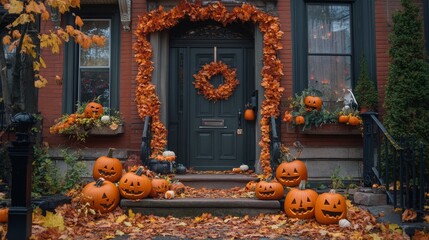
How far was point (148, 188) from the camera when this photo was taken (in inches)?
247

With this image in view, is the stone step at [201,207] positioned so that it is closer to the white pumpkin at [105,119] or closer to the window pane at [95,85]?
the white pumpkin at [105,119]

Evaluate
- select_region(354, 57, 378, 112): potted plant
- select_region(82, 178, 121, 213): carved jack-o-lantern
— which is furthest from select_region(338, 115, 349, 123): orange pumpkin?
select_region(82, 178, 121, 213): carved jack-o-lantern

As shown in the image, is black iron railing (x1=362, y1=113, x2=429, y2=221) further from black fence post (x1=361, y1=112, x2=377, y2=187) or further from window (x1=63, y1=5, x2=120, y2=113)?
window (x1=63, y1=5, x2=120, y2=113)

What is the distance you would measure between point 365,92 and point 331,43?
1264mm

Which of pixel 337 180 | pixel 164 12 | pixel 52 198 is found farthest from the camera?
pixel 164 12

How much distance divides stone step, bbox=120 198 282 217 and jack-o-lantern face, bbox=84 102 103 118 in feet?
7.33

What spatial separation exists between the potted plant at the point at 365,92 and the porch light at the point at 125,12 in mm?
4453

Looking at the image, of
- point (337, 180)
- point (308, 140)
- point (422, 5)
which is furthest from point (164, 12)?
point (422, 5)

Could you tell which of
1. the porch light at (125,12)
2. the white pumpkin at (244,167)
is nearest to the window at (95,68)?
the porch light at (125,12)

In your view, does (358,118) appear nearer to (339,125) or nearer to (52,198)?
(339,125)

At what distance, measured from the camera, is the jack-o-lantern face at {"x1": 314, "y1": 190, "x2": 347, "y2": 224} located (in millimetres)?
5668

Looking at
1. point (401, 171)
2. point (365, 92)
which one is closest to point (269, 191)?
point (401, 171)

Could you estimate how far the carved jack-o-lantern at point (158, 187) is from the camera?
6.44 meters

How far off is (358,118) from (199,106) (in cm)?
301
